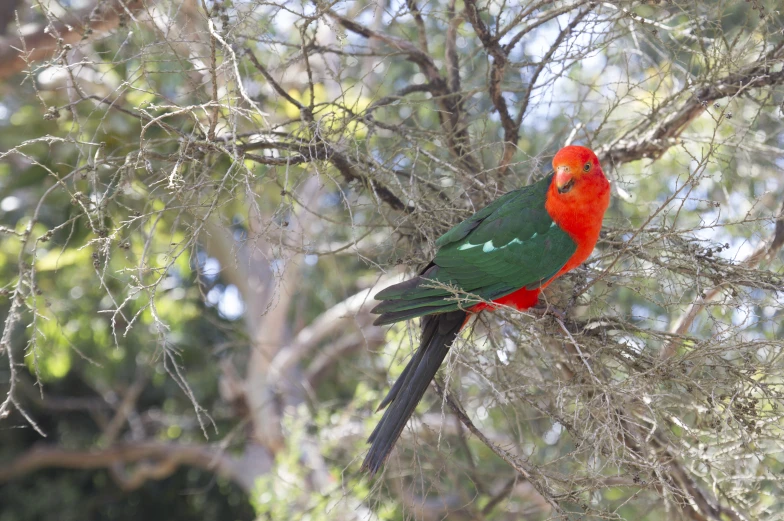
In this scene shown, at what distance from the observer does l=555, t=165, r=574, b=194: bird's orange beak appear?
2732 mm

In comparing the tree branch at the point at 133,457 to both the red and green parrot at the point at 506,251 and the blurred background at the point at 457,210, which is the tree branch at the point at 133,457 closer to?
the blurred background at the point at 457,210

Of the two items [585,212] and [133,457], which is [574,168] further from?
[133,457]

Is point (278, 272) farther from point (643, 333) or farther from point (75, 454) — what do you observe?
point (75, 454)

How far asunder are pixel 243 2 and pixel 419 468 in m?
1.88

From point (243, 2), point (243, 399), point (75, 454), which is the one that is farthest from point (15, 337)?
point (243, 2)

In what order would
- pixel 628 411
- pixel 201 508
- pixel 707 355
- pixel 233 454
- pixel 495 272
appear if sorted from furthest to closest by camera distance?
pixel 201 508 < pixel 233 454 < pixel 495 272 < pixel 628 411 < pixel 707 355

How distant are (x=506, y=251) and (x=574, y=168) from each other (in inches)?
16.7

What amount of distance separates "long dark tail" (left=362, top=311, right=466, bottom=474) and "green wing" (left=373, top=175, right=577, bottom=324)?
155 millimetres

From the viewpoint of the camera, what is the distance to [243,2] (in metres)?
2.69

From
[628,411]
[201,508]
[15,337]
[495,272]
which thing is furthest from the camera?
[201,508]

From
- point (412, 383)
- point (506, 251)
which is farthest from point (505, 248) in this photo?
point (412, 383)

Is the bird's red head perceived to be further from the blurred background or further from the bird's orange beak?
the blurred background

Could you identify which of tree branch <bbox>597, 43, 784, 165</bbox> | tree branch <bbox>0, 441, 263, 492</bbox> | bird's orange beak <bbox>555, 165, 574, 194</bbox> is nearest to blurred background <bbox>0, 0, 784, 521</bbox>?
tree branch <bbox>597, 43, 784, 165</bbox>

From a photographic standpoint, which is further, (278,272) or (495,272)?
(495,272)
